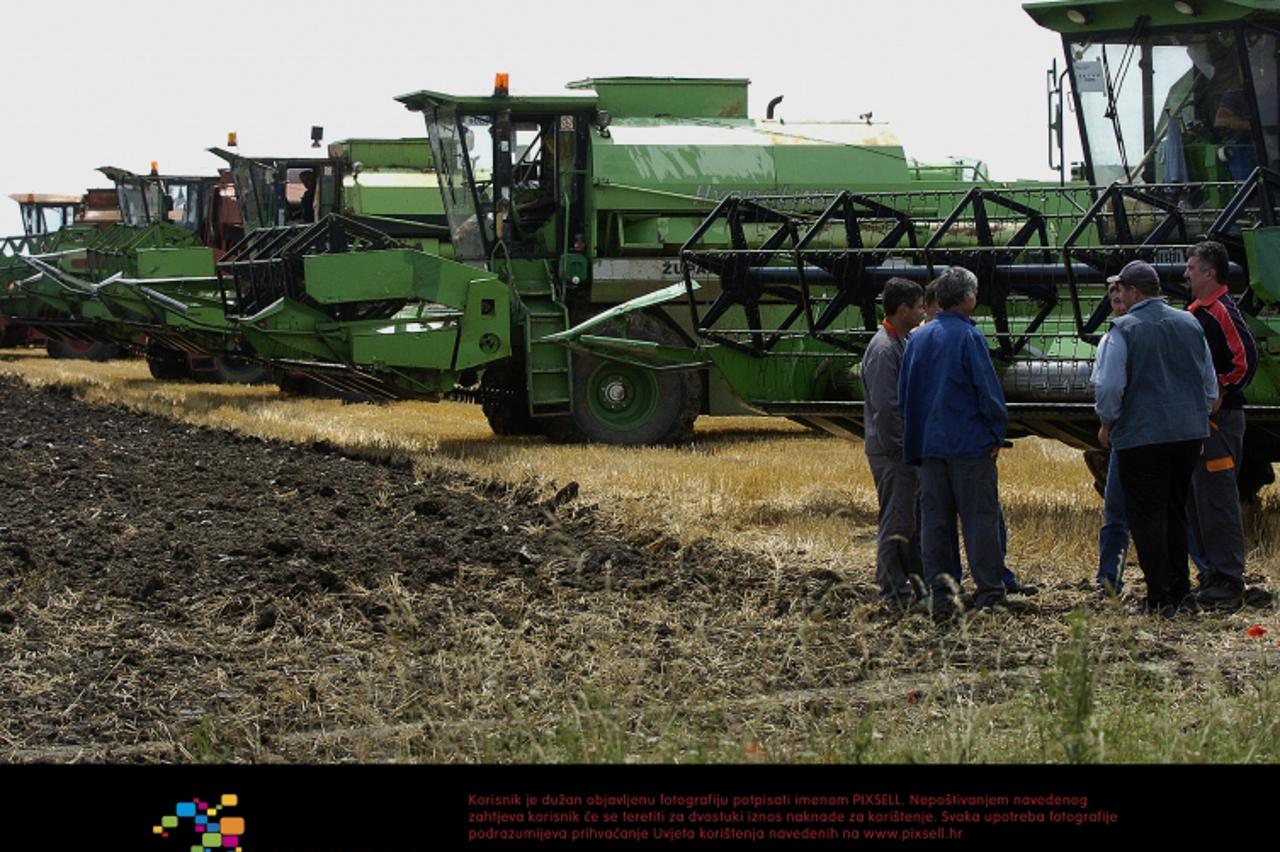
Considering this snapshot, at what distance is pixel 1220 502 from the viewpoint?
8023mm

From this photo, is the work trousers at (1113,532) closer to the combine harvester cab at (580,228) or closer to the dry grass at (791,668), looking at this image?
the dry grass at (791,668)

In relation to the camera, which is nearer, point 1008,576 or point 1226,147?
point 1008,576

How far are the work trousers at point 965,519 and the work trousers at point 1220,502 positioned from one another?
0.91m

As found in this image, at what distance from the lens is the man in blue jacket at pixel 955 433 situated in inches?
298

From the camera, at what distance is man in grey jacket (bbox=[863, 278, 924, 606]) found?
7.97 metres

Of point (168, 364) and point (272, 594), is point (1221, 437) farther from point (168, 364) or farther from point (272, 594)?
point (168, 364)

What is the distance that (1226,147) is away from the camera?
10992 mm

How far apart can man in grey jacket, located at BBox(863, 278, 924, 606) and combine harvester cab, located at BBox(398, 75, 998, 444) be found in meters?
6.43

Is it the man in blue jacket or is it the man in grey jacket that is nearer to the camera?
the man in blue jacket

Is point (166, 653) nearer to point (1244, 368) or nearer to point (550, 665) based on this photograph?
point (550, 665)

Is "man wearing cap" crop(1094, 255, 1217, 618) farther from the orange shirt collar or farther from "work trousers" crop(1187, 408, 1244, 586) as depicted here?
the orange shirt collar

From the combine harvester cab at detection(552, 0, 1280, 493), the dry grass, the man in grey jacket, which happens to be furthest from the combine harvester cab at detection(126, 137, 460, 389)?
the man in grey jacket
